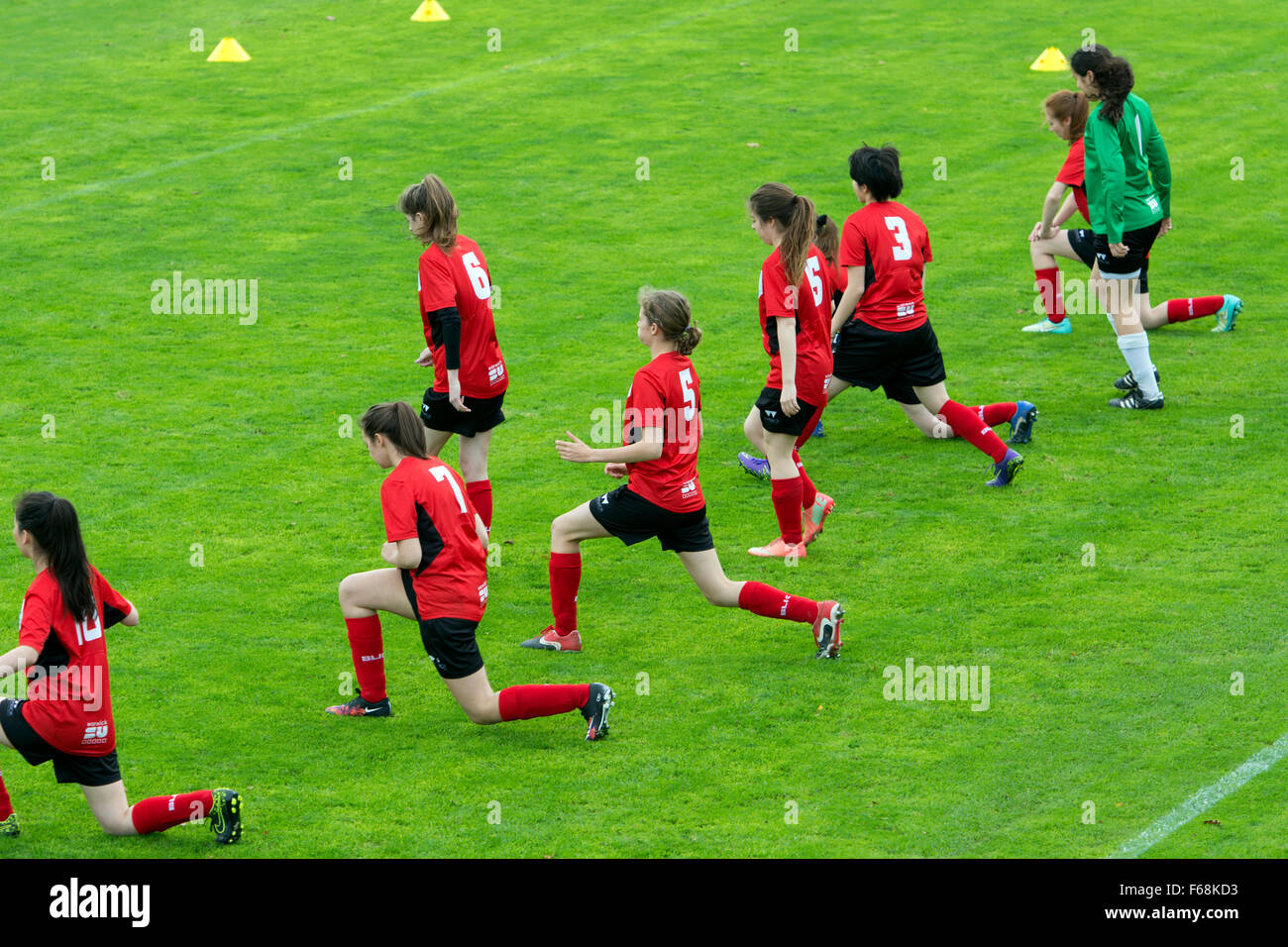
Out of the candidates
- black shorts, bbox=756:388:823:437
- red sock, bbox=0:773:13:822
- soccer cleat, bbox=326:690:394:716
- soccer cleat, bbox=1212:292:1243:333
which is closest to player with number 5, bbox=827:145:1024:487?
black shorts, bbox=756:388:823:437

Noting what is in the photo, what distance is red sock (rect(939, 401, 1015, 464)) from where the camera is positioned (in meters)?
10.4

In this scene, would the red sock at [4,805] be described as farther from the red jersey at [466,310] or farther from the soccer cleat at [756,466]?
the soccer cleat at [756,466]

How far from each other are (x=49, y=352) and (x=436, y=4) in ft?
42.5

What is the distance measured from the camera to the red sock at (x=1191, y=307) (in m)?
13.1

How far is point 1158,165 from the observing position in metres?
11.4

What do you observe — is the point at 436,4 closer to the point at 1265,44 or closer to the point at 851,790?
A: the point at 1265,44

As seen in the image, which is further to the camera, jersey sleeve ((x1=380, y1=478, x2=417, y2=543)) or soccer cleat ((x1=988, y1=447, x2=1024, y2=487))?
soccer cleat ((x1=988, y1=447, x2=1024, y2=487))

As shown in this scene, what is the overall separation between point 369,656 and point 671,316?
2.25m

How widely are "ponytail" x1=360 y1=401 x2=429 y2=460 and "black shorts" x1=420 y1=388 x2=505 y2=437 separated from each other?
6.51ft

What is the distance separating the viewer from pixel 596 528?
8148 millimetres

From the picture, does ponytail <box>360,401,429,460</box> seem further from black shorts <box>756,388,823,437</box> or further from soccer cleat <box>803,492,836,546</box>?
soccer cleat <box>803,492,836,546</box>

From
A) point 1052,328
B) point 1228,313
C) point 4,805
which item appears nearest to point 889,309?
point 1052,328

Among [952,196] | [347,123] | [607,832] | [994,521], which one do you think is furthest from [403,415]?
[347,123]

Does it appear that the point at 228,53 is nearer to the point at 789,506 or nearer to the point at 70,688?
the point at 789,506
